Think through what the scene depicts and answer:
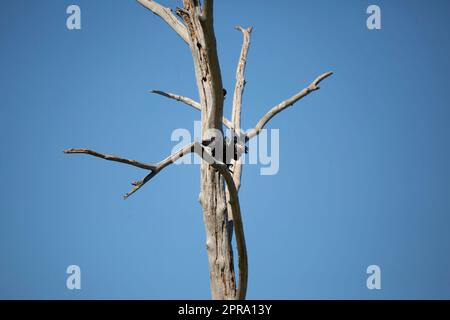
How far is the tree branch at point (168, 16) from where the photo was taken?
454cm

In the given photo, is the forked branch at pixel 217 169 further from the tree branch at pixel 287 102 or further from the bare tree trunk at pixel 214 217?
the tree branch at pixel 287 102

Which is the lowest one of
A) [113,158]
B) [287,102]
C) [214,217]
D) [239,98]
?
[214,217]

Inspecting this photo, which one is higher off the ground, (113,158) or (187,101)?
(187,101)

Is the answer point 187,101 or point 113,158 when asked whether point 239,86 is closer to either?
point 187,101

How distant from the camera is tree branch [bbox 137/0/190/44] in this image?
4535mm

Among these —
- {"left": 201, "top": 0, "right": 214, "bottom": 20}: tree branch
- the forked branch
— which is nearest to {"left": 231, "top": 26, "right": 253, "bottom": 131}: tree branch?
the forked branch

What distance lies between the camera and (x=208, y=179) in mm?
4074

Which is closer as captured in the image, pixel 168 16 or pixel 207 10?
pixel 207 10

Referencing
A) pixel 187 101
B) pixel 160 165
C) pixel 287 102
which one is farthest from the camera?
→ pixel 187 101

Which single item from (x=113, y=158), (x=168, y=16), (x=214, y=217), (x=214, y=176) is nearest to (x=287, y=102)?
(x=214, y=176)

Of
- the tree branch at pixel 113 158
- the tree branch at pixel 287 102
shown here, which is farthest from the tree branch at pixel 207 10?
the tree branch at pixel 287 102

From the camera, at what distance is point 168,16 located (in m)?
4.66
